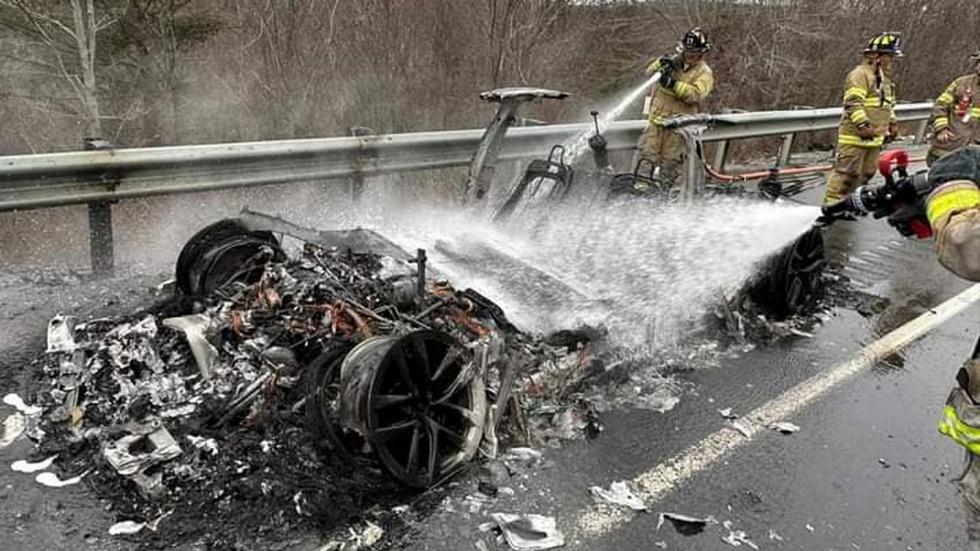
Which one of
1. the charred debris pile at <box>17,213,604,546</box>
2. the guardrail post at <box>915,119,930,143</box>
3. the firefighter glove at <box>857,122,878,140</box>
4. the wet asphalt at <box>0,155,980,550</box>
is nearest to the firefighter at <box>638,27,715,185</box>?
the firefighter glove at <box>857,122,878,140</box>

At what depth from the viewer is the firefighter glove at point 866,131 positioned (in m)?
7.52

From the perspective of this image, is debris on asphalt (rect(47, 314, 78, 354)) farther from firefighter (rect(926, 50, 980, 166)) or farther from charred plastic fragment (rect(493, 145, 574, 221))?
firefighter (rect(926, 50, 980, 166))

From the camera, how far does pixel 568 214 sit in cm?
514

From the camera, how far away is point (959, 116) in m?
8.48

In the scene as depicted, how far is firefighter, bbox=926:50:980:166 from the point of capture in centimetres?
834

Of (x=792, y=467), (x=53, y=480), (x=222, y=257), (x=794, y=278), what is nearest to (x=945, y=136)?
(x=794, y=278)

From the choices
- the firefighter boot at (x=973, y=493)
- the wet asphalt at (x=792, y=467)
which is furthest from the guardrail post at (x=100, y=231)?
the firefighter boot at (x=973, y=493)

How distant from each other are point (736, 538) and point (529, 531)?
0.90 meters

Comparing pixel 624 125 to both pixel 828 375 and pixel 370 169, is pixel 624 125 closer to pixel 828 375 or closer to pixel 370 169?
pixel 370 169

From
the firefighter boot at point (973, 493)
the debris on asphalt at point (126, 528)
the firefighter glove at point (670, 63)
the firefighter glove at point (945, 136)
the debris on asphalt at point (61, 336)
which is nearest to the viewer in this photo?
the firefighter boot at point (973, 493)

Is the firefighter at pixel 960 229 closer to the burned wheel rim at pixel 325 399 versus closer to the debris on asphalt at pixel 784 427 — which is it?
the debris on asphalt at pixel 784 427

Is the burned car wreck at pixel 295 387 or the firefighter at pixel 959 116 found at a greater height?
the firefighter at pixel 959 116

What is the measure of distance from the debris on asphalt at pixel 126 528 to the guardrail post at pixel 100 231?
296 centimetres

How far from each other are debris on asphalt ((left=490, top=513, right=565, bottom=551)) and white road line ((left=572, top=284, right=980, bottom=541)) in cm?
10
